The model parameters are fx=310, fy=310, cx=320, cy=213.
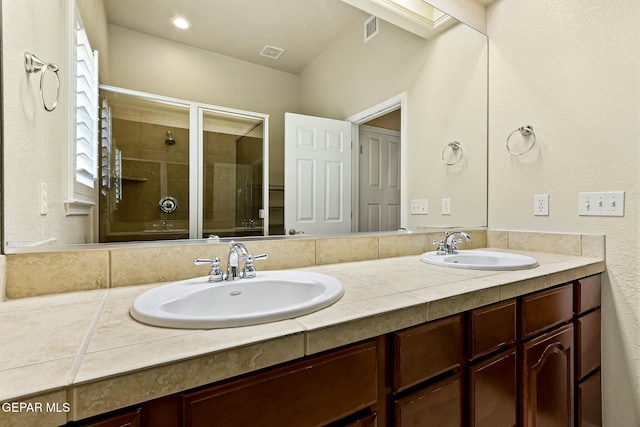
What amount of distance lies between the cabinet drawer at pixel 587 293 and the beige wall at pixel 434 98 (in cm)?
65

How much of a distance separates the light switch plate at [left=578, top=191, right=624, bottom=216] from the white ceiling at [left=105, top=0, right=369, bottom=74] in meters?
1.36

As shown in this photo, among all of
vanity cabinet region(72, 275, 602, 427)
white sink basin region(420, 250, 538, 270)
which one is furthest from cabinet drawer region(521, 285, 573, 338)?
white sink basin region(420, 250, 538, 270)

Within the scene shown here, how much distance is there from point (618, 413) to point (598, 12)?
1804mm

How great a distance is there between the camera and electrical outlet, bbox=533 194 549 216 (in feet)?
5.31

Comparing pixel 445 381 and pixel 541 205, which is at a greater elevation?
pixel 541 205

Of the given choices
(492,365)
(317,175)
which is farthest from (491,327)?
(317,175)

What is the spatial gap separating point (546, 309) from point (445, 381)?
569 millimetres

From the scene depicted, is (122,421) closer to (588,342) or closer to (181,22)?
(181,22)

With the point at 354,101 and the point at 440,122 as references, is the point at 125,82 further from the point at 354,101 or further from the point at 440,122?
the point at 440,122

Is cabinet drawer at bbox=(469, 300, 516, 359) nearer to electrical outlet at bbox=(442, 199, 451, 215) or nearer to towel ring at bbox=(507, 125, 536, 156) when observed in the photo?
electrical outlet at bbox=(442, 199, 451, 215)

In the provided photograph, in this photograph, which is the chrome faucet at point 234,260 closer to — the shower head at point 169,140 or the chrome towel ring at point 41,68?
the shower head at point 169,140

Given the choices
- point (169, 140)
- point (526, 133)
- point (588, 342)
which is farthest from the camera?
point (526, 133)

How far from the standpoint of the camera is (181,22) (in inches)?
44.0

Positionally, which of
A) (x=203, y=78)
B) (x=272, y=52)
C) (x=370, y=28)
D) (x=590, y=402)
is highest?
(x=370, y=28)
